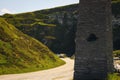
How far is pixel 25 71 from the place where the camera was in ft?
140

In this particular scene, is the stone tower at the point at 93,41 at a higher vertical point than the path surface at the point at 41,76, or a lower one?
higher

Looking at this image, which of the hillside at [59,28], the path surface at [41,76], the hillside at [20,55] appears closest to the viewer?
the path surface at [41,76]

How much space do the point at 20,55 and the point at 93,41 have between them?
23990 mm

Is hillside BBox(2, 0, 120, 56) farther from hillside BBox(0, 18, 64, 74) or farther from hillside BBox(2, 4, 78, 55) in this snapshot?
hillside BBox(0, 18, 64, 74)

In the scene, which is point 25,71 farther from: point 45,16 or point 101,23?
point 45,16

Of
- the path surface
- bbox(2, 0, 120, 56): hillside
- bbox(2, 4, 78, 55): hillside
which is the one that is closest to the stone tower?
the path surface

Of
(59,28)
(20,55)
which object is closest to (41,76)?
(20,55)

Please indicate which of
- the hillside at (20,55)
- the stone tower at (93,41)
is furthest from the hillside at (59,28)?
the stone tower at (93,41)

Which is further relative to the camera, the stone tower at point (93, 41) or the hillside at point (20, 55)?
the hillside at point (20, 55)

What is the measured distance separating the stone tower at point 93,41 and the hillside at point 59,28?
73.0m

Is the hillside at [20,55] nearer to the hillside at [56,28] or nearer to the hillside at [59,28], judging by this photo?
the hillside at [59,28]

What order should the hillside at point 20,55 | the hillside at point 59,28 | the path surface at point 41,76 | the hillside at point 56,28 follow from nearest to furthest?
1. the path surface at point 41,76
2. the hillside at point 20,55
3. the hillside at point 59,28
4. the hillside at point 56,28

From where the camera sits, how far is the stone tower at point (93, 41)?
28.0m

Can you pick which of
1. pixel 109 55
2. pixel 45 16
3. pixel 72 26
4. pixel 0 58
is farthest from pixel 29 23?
pixel 109 55
